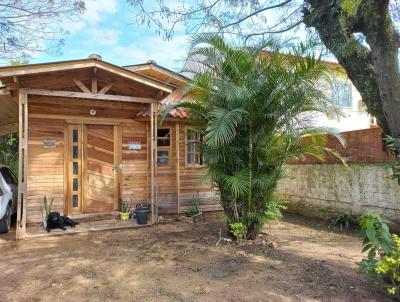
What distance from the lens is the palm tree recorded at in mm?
5637

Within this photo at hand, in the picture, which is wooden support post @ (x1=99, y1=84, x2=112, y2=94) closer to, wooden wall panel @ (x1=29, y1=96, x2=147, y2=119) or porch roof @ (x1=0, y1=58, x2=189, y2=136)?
porch roof @ (x1=0, y1=58, x2=189, y2=136)

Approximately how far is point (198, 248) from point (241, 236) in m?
0.81

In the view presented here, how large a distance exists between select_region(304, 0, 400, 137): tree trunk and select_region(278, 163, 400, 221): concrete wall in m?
2.74

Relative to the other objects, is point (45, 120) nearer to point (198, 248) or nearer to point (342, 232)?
point (198, 248)

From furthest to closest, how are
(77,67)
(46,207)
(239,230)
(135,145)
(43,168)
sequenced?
(135,145) < (43,168) < (46,207) < (77,67) < (239,230)

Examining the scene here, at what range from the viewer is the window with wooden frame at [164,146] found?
9.45 m

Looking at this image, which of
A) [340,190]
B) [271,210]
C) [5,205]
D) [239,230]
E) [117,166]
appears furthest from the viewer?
[117,166]

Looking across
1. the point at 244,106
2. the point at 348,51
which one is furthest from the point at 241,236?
the point at 348,51

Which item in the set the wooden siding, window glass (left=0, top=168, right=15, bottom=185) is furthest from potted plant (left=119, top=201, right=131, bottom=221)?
window glass (left=0, top=168, right=15, bottom=185)

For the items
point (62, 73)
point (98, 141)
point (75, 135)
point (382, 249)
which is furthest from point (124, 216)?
point (382, 249)

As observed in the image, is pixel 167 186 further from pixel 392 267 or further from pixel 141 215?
pixel 392 267

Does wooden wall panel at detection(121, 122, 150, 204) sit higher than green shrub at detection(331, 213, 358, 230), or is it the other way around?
wooden wall panel at detection(121, 122, 150, 204)

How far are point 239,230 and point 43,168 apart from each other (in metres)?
5.03

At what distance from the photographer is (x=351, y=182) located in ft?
26.6
